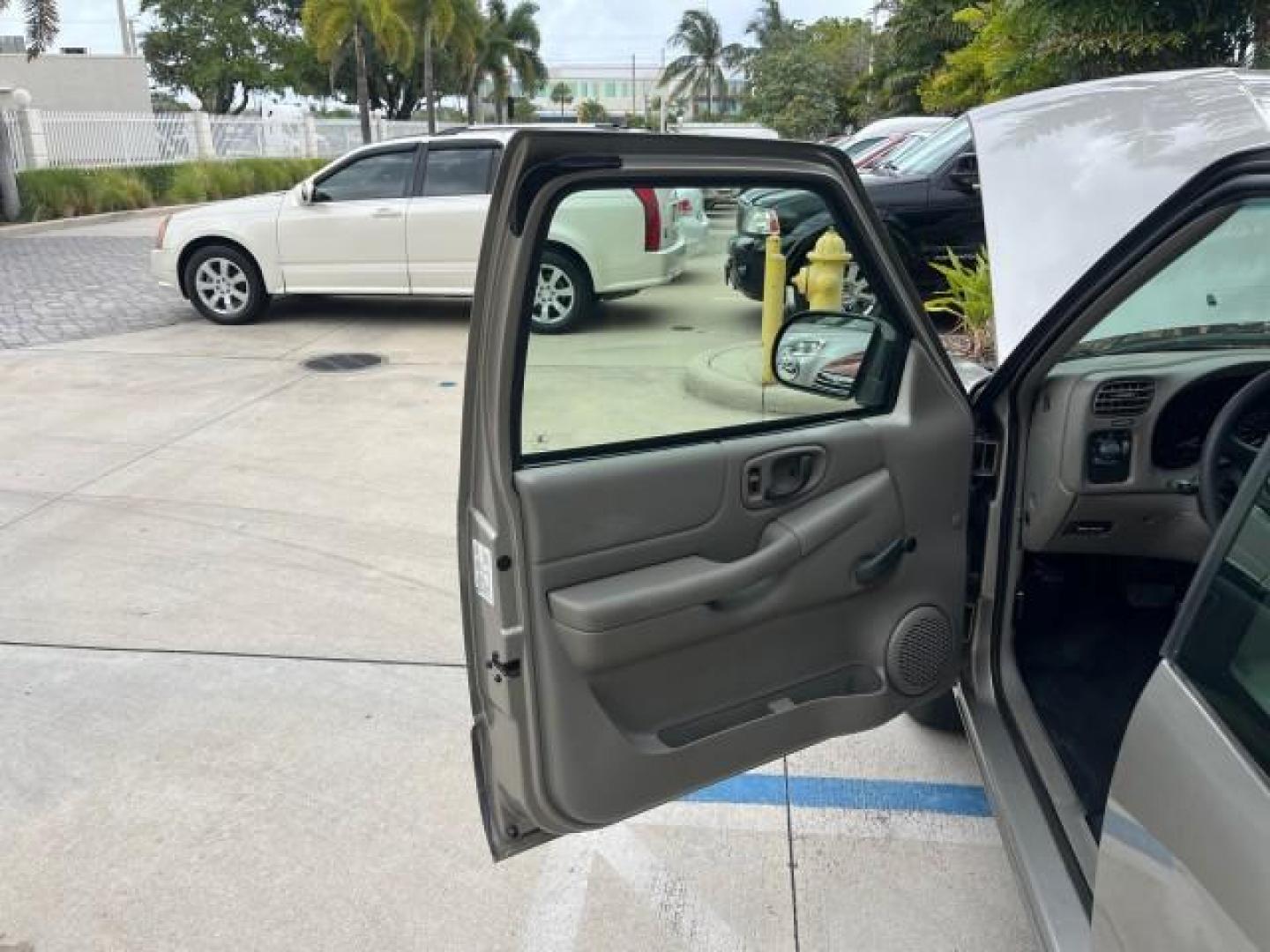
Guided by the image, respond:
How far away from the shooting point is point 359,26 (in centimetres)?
2850

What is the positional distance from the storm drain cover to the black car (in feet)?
9.80

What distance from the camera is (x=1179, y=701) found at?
139 centimetres

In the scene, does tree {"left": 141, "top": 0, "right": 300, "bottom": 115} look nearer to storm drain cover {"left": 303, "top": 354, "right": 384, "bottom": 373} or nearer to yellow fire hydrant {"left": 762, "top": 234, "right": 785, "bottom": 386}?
storm drain cover {"left": 303, "top": 354, "right": 384, "bottom": 373}

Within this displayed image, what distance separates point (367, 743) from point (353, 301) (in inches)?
323

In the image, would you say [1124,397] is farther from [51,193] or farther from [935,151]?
[51,193]

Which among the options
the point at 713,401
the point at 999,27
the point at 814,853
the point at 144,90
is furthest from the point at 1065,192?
the point at 144,90

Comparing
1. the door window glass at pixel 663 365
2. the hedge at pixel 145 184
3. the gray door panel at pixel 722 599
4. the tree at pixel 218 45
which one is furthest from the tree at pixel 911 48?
the tree at pixel 218 45

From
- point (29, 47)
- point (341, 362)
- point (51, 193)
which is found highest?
point (29, 47)

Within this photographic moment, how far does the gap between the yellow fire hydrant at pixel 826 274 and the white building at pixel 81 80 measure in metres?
31.3

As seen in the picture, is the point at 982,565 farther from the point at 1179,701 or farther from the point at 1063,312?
the point at 1179,701

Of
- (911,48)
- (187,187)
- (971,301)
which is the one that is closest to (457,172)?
(971,301)

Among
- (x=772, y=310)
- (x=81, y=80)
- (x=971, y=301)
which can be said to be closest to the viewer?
(x=772, y=310)

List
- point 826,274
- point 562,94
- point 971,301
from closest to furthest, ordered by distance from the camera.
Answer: point 826,274 → point 971,301 → point 562,94

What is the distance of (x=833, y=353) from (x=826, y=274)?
10.2ft
